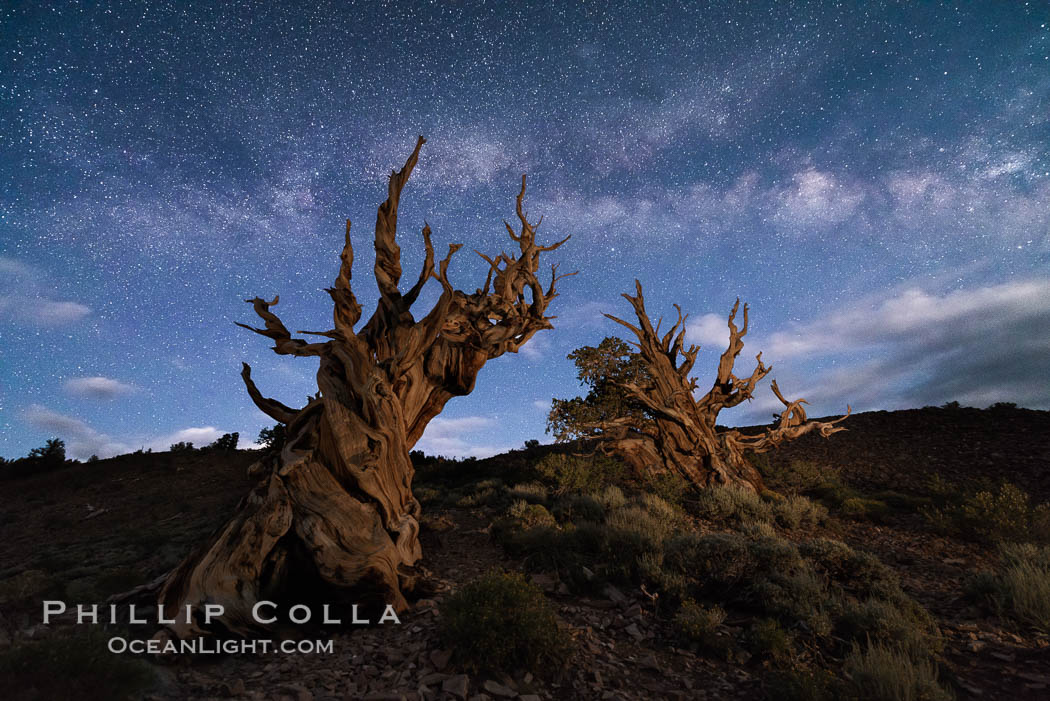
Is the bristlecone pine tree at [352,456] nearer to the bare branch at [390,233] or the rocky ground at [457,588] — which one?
the bare branch at [390,233]

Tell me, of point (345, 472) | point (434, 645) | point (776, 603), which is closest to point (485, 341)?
point (345, 472)

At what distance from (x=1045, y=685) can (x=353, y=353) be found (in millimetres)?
9791

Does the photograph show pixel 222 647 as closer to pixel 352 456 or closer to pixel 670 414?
pixel 352 456

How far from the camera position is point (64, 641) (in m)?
4.35

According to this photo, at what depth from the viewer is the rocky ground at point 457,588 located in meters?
4.73

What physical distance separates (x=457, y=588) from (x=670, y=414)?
10928mm

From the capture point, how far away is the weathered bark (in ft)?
52.7

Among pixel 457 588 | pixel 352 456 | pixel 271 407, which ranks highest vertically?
pixel 271 407

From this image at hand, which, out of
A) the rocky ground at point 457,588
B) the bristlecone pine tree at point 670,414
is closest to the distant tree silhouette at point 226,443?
the rocky ground at point 457,588

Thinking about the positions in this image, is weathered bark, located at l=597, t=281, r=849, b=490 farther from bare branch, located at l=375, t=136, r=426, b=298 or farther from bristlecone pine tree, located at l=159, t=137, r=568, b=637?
bare branch, located at l=375, t=136, r=426, b=298

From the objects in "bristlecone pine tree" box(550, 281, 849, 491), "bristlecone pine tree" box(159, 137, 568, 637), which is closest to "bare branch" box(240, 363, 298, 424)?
"bristlecone pine tree" box(159, 137, 568, 637)

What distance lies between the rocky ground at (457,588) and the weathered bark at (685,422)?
12.4 feet

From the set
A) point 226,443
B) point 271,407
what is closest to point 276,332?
point 271,407

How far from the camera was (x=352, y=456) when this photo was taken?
25.2 feet
